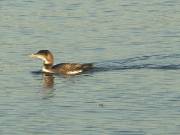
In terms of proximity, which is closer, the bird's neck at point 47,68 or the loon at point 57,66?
the loon at point 57,66

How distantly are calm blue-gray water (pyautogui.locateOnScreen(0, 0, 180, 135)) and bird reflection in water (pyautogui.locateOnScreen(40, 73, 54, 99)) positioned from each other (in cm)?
2

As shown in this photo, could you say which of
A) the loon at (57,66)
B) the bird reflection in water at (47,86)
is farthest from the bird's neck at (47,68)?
the bird reflection in water at (47,86)

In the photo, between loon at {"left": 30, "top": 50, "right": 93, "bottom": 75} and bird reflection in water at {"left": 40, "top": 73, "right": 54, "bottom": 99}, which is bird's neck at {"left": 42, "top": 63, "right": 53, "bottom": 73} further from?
bird reflection in water at {"left": 40, "top": 73, "right": 54, "bottom": 99}

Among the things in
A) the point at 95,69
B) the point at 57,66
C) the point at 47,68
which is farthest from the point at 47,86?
the point at 47,68

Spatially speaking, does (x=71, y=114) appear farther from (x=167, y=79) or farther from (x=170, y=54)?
(x=170, y=54)

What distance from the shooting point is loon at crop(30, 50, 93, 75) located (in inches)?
1065

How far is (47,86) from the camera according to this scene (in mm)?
25438

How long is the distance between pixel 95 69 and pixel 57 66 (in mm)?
1144

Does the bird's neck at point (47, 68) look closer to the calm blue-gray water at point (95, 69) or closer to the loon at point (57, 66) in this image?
the loon at point (57, 66)

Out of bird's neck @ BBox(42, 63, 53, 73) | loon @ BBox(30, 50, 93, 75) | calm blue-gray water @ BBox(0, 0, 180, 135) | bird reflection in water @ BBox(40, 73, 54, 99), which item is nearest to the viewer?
calm blue-gray water @ BBox(0, 0, 180, 135)

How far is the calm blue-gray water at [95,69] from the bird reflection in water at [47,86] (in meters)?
0.02

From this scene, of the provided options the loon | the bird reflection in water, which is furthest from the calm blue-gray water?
the loon

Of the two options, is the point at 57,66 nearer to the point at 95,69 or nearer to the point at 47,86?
the point at 95,69

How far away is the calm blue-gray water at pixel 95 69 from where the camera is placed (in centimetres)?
2073
